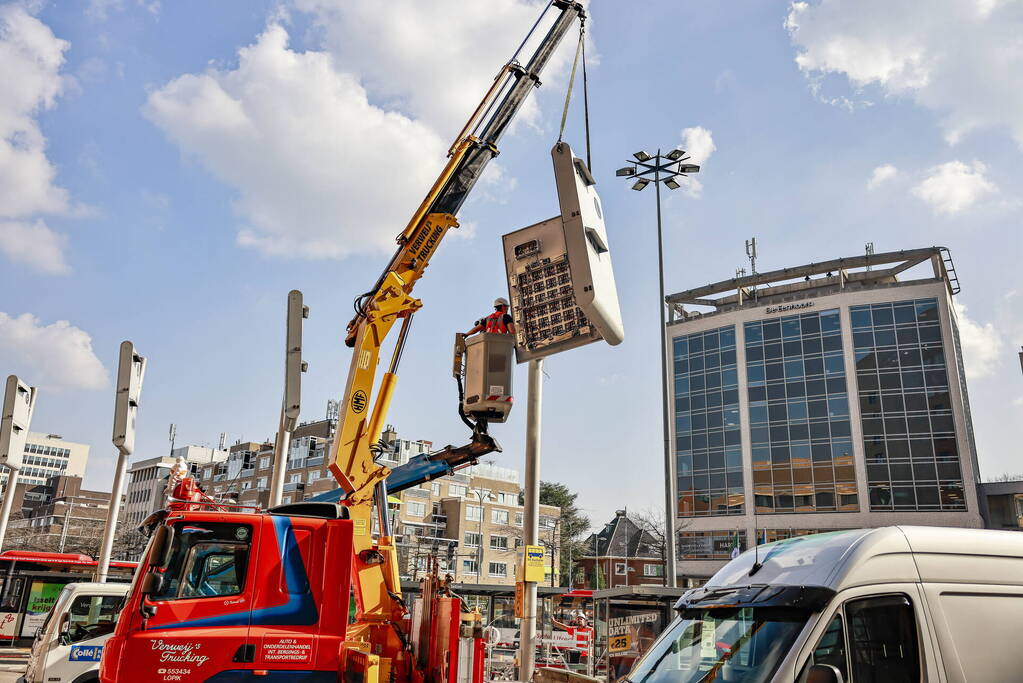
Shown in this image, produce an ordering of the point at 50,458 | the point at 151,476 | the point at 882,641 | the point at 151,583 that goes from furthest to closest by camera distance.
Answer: the point at 50,458 → the point at 151,476 → the point at 151,583 → the point at 882,641

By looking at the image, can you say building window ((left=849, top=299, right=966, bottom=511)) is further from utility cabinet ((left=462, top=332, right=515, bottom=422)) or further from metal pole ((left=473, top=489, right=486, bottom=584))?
utility cabinet ((left=462, top=332, right=515, bottom=422))

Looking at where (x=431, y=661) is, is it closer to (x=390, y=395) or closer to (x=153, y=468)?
(x=390, y=395)

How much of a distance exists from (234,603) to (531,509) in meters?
5.73

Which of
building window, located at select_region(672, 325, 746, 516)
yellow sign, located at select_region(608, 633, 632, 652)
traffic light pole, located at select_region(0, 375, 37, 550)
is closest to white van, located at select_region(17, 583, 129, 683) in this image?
traffic light pole, located at select_region(0, 375, 37, 550)

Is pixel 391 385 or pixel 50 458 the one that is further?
pixel 50 458

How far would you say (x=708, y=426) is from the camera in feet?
194

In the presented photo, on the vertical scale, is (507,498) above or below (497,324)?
above

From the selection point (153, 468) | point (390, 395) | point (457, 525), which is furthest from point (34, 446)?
point (390, 395)

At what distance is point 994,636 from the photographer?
211 inches

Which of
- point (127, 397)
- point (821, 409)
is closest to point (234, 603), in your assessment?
point (127, 397)

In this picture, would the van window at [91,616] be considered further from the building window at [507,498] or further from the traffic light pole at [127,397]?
the building window at [507,498]

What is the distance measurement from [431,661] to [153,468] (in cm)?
12424

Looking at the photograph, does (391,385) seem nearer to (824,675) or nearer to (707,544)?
(824,675)

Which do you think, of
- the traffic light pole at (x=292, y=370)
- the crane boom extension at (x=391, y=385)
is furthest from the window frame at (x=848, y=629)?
→ the traffic light pole at (x=292, y=370)
